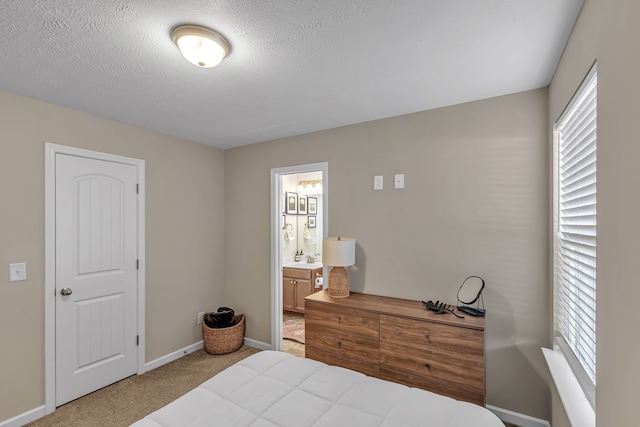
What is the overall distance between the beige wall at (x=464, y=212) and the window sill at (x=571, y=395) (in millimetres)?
506

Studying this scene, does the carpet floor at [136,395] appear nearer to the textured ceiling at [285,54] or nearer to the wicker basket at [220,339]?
the wicker basket at [220,339]

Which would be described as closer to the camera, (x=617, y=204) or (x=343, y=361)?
(x=617, y=204)

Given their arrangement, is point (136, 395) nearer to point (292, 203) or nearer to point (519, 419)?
point (519, 419)

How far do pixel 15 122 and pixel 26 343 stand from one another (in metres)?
1.67

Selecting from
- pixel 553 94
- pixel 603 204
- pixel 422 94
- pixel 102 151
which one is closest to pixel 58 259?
pixel 102 151

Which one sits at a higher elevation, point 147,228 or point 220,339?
point 147,228

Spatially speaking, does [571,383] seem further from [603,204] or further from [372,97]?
[372,97]

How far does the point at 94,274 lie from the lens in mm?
2766

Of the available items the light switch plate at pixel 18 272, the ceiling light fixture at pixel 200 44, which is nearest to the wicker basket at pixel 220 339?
the light switch plate at pixel 18 272

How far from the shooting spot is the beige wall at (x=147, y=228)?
89.7 inches

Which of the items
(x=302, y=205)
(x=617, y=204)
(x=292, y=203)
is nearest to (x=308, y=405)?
(x=617, y=204)

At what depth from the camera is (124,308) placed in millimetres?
2977

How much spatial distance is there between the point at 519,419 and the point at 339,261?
176cm

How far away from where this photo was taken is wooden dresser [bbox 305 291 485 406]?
6.82ft
